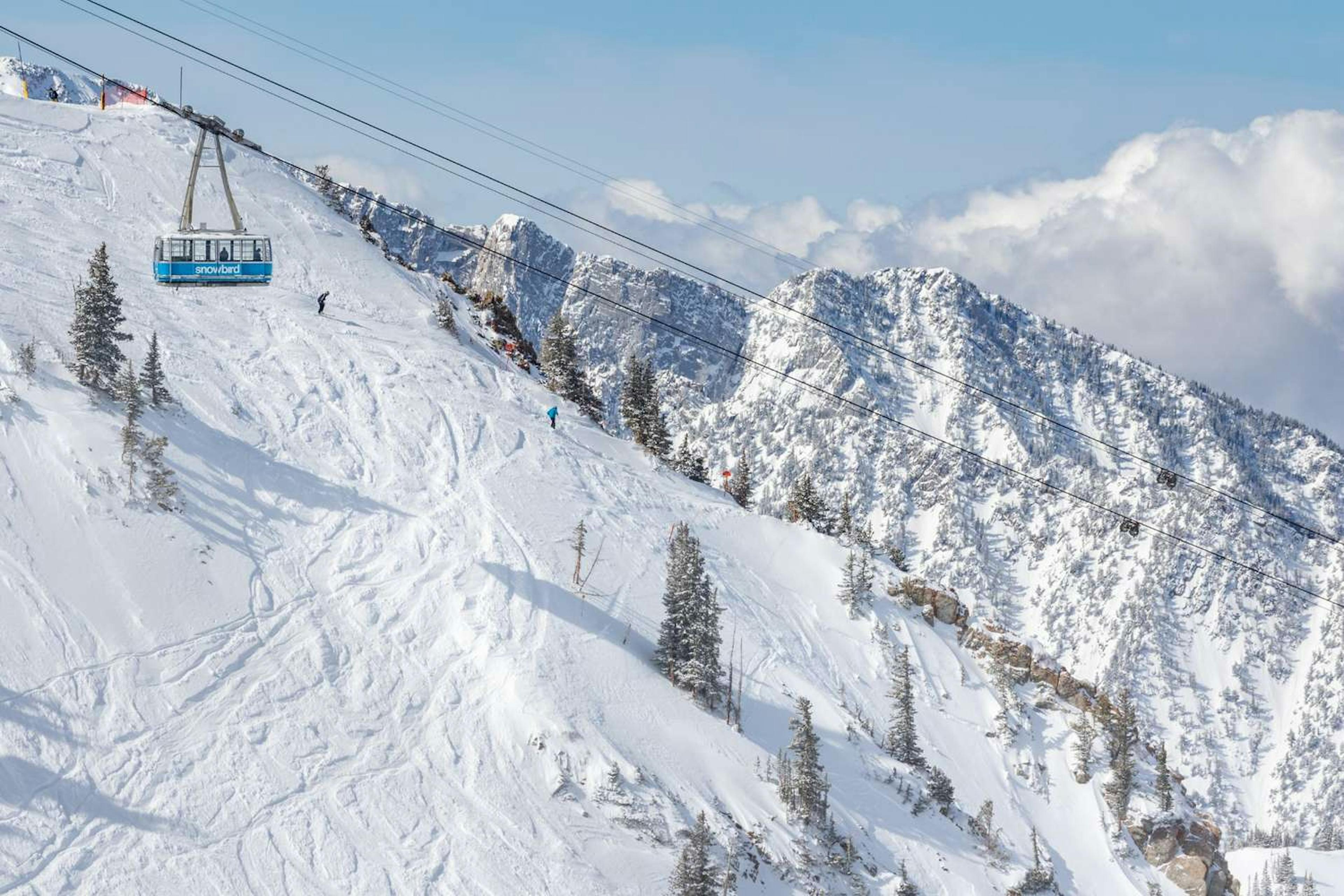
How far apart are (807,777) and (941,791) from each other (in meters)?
10.9

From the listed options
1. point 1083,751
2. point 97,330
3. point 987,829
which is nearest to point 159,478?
point 97,330

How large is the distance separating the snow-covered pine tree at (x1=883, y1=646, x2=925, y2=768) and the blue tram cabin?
33.1 metres

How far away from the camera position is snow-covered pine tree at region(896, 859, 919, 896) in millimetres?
41500

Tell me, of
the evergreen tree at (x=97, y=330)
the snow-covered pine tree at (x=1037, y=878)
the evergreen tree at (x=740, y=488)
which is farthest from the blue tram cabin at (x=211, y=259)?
the evergreen tree at (x=740, y=488)

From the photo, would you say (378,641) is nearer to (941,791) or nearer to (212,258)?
(212,258)

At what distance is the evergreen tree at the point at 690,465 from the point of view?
75438mm

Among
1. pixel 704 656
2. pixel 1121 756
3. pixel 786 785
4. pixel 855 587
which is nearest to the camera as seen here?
pixel 786 785

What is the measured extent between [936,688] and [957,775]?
678cm

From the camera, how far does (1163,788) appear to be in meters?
61.5

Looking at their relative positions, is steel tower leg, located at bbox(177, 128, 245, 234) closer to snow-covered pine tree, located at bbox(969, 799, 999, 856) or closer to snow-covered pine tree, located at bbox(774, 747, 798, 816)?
snow-covered pine tree, located at bbox(774, 747, 798, 816)

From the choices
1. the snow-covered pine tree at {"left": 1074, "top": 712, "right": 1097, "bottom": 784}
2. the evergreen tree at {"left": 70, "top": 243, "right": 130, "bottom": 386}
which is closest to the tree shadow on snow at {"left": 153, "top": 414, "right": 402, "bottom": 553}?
the evergreen tree at {"left": 70, "top": 243, "right": 130, "bottom": 386}

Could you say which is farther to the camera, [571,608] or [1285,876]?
[1285,876]

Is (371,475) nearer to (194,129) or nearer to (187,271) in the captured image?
(187,271)

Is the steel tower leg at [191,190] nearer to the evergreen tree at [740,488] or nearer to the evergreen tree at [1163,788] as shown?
the evergreen tree at [740,488]
